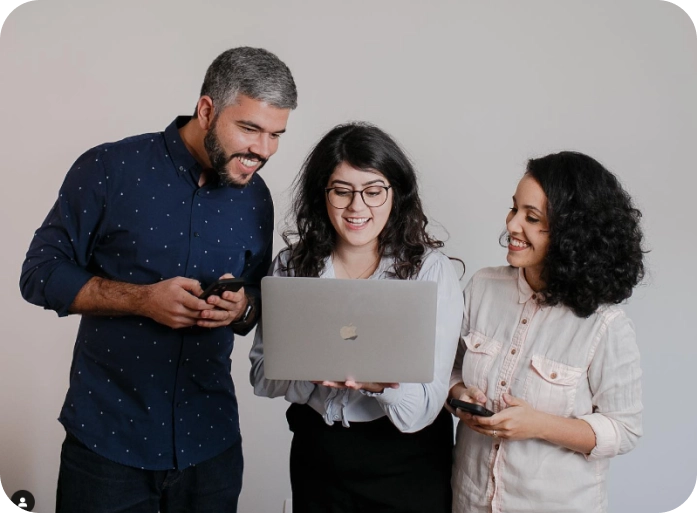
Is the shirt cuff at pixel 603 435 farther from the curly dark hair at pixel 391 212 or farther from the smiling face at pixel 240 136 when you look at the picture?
the smiling face at pixel 240 136

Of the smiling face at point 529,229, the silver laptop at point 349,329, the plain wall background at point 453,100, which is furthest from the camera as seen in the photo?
the plain wall background at point 453,100

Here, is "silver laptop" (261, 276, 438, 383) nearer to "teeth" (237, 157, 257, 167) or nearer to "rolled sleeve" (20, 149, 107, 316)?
"teeth" (237, 157, 257, 167)

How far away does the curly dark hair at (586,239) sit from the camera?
5.64 feet

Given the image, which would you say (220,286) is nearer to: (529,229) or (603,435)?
(529,229)

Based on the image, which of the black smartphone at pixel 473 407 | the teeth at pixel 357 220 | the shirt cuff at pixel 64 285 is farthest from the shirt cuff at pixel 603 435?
the shirt cuff at pixel 64 285

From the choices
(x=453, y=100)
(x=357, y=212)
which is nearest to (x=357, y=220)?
(x=357, y=212)

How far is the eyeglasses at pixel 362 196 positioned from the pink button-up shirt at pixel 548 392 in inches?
16.3

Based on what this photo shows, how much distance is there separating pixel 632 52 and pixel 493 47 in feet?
1.70

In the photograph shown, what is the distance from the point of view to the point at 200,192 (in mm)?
1944

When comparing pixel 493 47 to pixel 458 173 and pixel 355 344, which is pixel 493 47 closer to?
pixel 458 173

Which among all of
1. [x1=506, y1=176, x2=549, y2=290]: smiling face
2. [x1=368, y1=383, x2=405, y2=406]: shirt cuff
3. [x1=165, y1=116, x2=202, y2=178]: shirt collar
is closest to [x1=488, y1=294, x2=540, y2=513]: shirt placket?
[x1=506, y1=176, x2=549, y2=290]: smiling face

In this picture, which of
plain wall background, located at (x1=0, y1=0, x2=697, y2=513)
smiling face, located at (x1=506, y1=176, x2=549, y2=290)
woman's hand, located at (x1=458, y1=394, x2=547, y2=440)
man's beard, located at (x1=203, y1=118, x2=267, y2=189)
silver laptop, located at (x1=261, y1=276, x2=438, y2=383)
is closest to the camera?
silver laptop, located at (x1=261, y1=276, x2=438, y2=383)

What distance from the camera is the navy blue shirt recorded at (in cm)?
185

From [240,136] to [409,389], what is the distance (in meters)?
0.77
